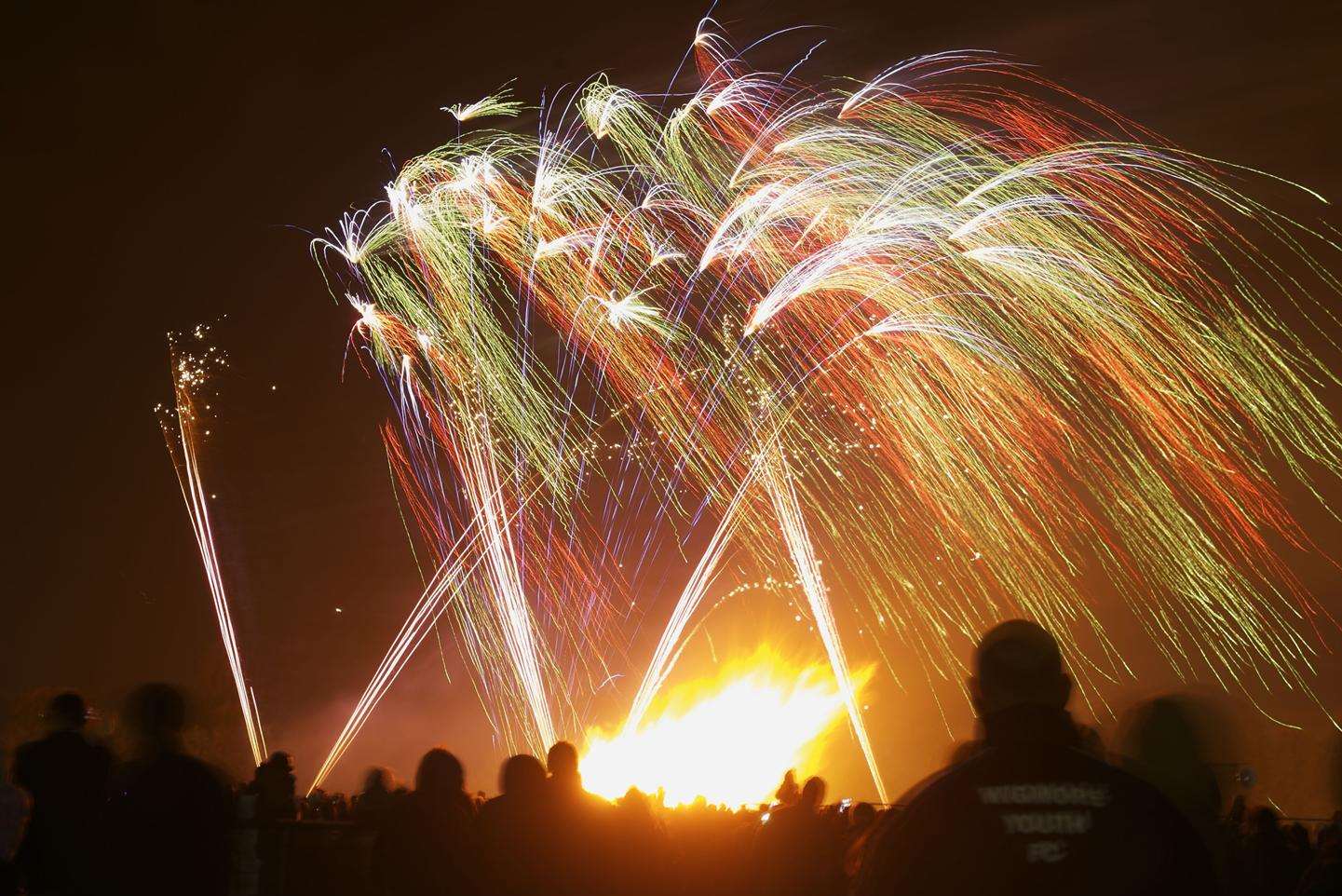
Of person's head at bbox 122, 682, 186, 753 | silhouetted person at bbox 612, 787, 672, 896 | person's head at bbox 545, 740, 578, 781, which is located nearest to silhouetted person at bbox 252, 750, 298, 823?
silhouetted person at bbox 612, 787, 672, 896

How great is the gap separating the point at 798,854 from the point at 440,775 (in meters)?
2.32

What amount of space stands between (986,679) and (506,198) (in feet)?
50.2

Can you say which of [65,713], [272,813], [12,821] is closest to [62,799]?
[12,821]

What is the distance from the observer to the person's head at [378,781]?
9211mm

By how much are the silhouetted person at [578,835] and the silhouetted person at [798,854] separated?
193 cm

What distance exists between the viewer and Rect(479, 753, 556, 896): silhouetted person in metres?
5.42

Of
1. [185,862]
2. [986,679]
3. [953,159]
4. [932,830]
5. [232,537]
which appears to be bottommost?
[932,830]

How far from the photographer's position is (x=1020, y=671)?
273 cm

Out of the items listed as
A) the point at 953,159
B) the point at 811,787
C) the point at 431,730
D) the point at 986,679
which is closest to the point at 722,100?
the point at 953,159

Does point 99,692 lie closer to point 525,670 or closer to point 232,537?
point 232,537

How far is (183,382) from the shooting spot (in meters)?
24.7

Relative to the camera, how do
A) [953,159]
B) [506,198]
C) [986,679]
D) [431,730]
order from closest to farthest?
[986,679]
[953,159]
[506,198]
[431,730]

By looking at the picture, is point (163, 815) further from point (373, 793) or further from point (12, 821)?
point (373, 793)

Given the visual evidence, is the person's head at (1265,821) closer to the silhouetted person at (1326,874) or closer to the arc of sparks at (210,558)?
the silhouetted person at (1326,874)
